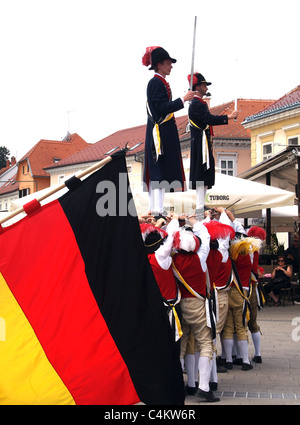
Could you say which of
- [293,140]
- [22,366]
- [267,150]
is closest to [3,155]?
[267,150]

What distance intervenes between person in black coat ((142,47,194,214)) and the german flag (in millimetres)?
2707

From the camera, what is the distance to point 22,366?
4980 millimetres

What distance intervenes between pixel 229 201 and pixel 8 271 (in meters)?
9.19

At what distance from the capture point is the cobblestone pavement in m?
7.49

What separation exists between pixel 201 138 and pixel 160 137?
0.97m

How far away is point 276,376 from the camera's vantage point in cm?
880

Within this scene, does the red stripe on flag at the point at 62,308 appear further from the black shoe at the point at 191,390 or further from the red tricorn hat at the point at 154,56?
the red tricorn hat at the point at 154,56

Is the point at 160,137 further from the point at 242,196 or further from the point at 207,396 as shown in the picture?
the point at 242,196

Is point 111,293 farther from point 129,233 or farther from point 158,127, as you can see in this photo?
point 158,127

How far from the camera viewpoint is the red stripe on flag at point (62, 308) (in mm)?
5027

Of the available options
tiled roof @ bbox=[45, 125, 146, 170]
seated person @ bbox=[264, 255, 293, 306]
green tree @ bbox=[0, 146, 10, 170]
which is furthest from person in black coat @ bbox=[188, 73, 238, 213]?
green tree @ bbox=[0, 146, 10, 170]

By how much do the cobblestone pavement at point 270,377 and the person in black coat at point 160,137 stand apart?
2.18 meters

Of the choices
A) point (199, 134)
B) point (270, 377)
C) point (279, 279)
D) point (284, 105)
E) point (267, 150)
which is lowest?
point (270, 377)

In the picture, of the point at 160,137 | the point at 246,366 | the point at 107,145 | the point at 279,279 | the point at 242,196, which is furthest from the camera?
the point at 107,145
